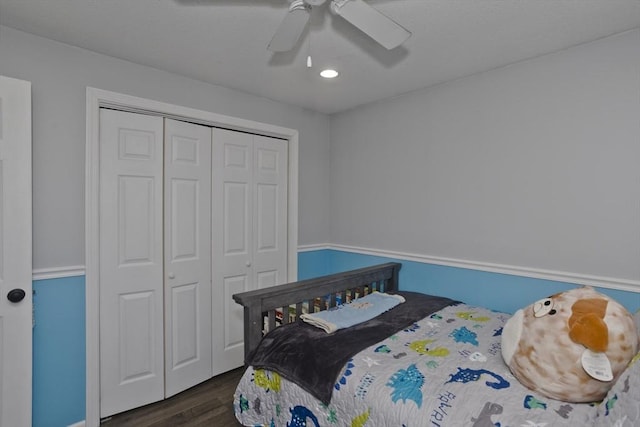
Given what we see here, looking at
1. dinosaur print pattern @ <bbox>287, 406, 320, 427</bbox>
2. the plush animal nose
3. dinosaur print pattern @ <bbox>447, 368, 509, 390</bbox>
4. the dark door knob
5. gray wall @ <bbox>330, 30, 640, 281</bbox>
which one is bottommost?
dinosaur print pattern @ <bbox>287, 406, 320, 427</bbox>

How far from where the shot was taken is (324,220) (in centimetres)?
345

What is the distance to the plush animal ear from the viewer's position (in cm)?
112

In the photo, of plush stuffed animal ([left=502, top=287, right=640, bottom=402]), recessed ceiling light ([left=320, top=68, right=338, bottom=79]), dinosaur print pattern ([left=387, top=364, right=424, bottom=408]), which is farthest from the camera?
recessed ceiling light ([left=320, top=68, right=338, bottom=79])

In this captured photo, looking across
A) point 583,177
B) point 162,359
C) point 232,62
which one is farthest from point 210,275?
point 583,177

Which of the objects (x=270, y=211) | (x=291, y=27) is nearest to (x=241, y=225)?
(x=270, y=211)

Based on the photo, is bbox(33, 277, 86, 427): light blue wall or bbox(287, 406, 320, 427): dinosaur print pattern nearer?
bbox(287, 406, 320, 427): dinosaur print pattern

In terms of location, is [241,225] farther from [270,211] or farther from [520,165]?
[520,165]

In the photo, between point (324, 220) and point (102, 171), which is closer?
point (102, 171)

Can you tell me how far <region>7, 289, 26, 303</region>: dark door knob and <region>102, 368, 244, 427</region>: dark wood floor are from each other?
998mm

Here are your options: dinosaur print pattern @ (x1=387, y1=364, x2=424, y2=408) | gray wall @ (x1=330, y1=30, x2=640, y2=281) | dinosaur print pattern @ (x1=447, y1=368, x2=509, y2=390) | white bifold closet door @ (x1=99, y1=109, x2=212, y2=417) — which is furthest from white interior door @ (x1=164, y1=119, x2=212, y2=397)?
dinosaur print pattern @ (x1=447, y1=368, x2=509, y2=390)

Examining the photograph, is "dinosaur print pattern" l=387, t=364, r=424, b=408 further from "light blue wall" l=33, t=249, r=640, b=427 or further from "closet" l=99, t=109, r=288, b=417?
"closet" l=99, t=109, r=288, b=417

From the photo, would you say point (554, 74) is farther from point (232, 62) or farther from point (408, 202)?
point (232, 62)

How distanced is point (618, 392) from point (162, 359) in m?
2.49

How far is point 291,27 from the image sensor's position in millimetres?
1421
